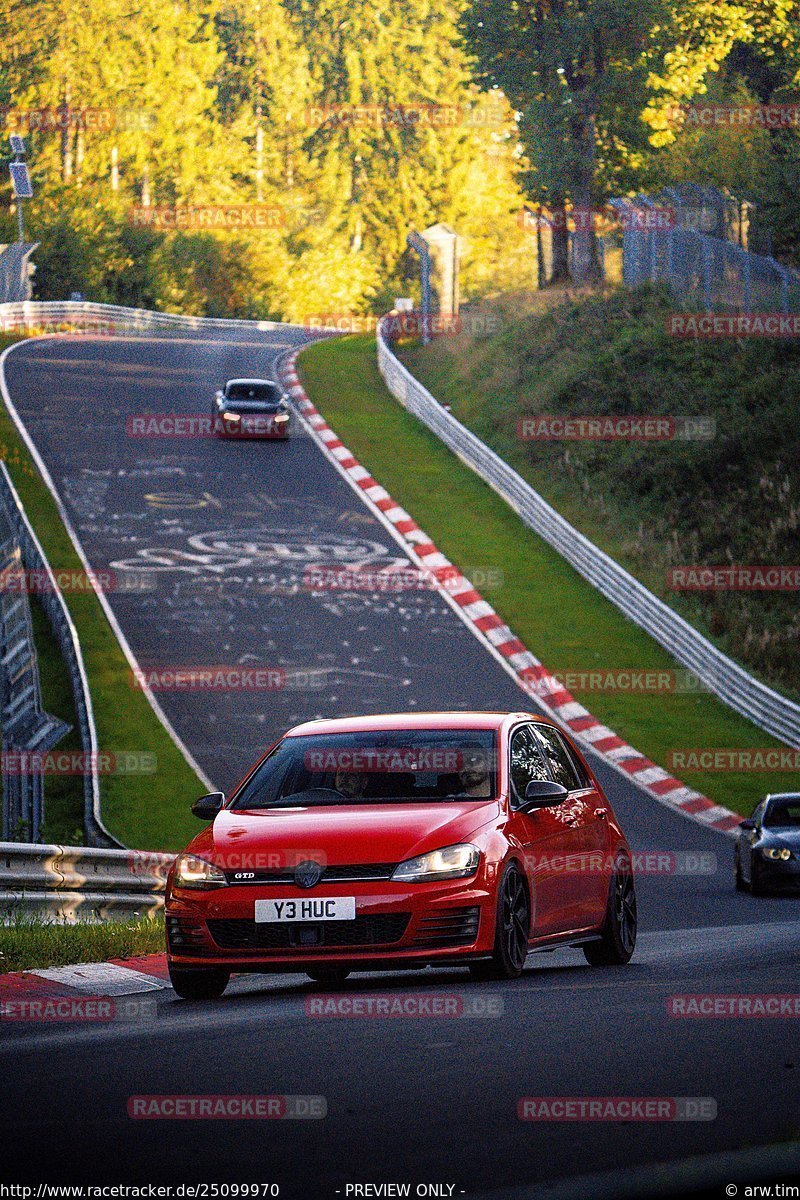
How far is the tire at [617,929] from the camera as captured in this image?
1151cm

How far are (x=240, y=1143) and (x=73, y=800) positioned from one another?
18501mm

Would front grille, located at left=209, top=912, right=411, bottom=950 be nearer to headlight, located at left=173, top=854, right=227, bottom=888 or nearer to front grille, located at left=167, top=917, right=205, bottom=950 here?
front grille, located at left=167, top=917, right=205, bottom=950

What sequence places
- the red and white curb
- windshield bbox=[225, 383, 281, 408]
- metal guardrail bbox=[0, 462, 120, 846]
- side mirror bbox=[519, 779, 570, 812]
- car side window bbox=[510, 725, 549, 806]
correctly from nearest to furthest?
side mirror bbox=[519, 779, 570, 812] → car side window bbox=[510, 725, 549, 806] → metal guardrail bbox=[0, 462, 120, 846] → the red and white curb → windshield bbox=[225, 383, 281, 408]

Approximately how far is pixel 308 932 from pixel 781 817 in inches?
427

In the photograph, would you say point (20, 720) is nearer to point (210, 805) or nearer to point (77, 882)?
point (77, 882)

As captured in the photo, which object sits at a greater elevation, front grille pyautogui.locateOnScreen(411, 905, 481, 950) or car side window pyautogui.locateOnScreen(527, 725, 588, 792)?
car side window pyautogui.locateOnScreen(527, 725, 588, 792)

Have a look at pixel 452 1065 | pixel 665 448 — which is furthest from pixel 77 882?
pixel 665 448

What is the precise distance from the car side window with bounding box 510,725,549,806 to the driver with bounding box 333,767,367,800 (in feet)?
2.74

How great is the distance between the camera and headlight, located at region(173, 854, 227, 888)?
9914 mm

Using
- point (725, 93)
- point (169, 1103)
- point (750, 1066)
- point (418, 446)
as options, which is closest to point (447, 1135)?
point (169, 1103)

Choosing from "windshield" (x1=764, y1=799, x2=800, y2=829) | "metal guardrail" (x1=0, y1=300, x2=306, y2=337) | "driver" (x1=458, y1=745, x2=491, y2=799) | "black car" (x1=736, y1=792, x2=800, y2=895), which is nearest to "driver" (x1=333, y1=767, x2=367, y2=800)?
"driver" (x1=458, y1=745, x2=491, y2=799)

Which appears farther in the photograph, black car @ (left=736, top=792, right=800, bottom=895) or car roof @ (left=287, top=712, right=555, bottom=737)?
black car @ (left=736, top=792, right=800, bottom=895)

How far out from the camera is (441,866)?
383 inches

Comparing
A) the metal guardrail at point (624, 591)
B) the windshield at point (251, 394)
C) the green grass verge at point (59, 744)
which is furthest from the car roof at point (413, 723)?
the windshield at point (251, 394)
